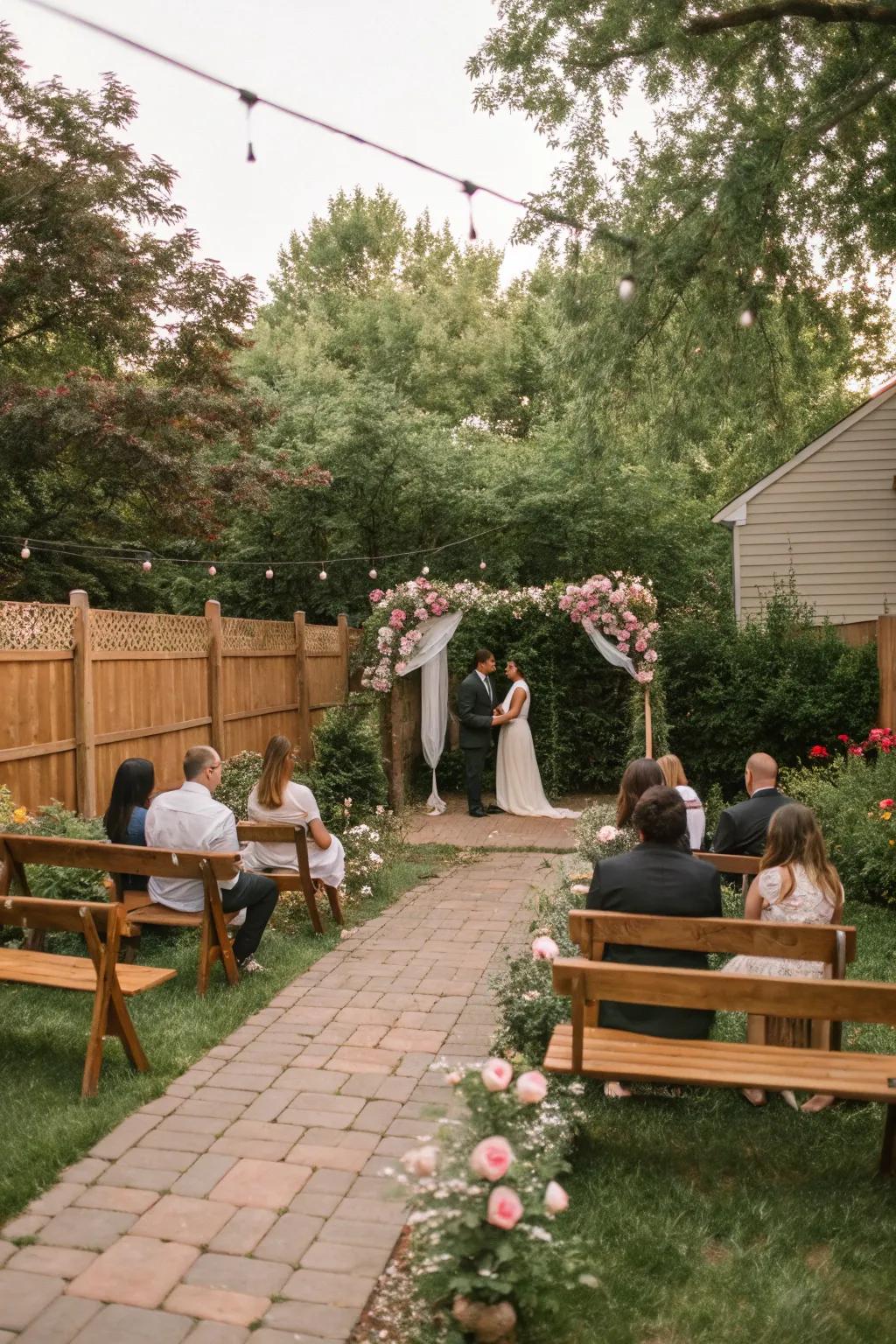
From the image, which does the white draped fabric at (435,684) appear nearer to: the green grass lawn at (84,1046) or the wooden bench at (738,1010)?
the green grass lawn at (84,1046)

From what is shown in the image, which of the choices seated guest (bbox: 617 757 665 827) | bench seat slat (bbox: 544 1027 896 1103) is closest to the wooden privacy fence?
seated guest (bbox: 617 757 665 827)

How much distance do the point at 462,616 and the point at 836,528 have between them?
5.76 meters

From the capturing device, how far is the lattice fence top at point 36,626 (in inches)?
301

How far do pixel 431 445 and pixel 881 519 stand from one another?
295 inches

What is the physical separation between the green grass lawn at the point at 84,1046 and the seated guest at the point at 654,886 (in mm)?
1986

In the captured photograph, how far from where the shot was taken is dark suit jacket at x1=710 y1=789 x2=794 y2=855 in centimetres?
688

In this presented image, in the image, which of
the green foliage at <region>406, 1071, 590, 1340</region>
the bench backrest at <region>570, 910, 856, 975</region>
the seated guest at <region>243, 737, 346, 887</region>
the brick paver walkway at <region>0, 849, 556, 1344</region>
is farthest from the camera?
the seated guest at <region>243, 737, 346, 887</region>

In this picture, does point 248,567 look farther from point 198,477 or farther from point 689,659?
point 689,659

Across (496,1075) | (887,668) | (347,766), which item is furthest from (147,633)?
(496,1075)

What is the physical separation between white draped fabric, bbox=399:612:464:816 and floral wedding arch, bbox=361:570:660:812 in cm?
1

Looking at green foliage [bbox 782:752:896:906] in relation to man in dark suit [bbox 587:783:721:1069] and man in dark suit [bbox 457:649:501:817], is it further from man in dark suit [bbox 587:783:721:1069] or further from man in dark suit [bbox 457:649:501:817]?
man in dark suit [bbox 457:649:501:817]

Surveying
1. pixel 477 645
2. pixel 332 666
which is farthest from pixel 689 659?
pixel 332 666

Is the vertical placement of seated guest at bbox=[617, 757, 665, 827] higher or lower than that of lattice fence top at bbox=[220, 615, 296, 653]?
lower

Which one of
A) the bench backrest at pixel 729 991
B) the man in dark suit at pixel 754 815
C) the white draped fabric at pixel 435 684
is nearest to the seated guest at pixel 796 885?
the bench backrest at pixel 729 991
